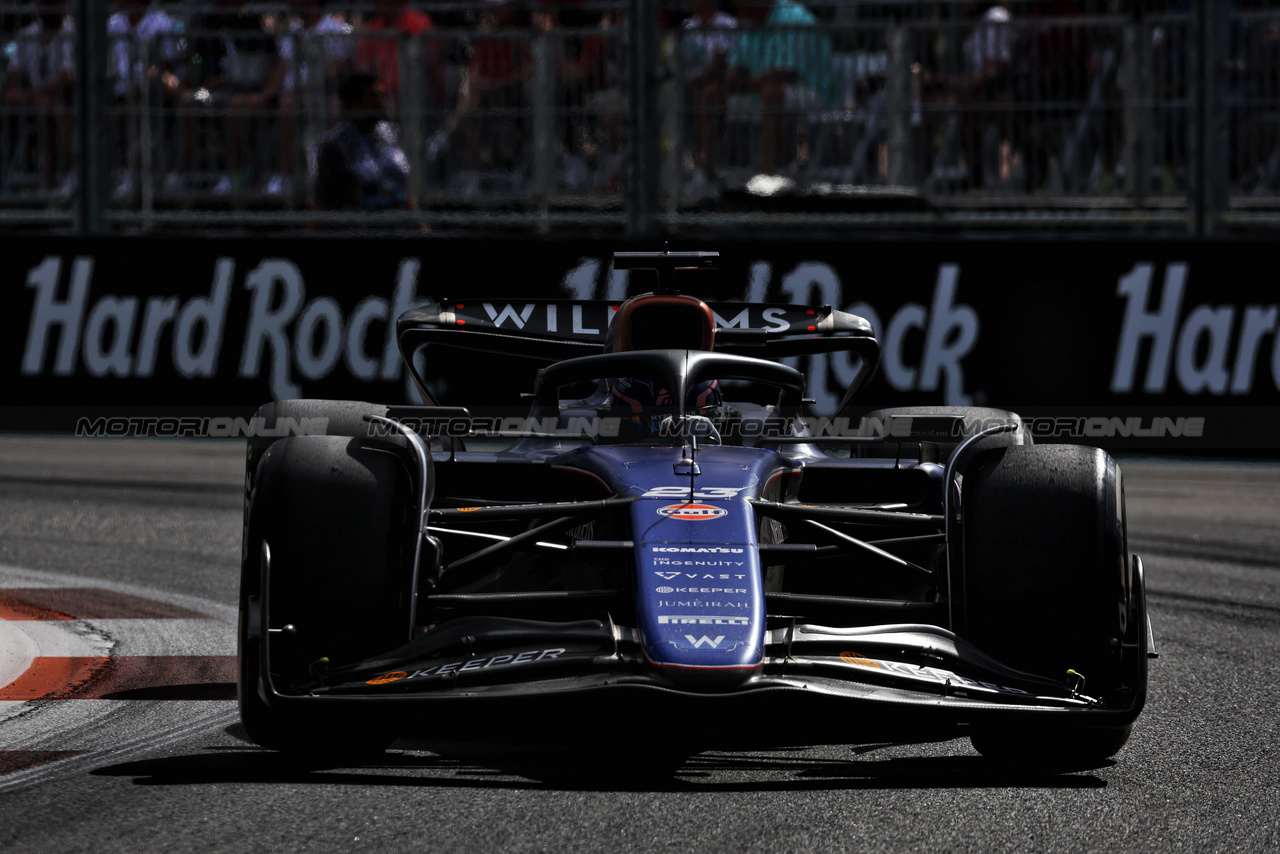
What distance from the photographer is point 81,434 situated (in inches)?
531

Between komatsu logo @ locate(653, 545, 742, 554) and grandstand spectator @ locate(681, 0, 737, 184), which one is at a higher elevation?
grandstand spectator @ locate(681, 0, 737, 184)

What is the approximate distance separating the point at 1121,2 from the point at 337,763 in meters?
9.12

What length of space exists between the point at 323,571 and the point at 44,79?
8.77 metres

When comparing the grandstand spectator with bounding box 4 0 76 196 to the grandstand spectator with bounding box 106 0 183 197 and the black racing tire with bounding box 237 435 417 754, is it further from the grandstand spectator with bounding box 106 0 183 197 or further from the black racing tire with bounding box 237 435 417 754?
the black racing tire with bounding box 237 435 417 754

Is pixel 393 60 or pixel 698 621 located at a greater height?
pixel 393 60

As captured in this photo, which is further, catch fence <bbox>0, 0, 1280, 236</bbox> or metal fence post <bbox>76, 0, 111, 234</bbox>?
metal fence post <bbox>76, 0, 111, 234</bbox>

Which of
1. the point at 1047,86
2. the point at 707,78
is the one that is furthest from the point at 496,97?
the point at 1047,86

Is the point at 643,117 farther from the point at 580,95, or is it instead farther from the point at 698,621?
the point at 698,621

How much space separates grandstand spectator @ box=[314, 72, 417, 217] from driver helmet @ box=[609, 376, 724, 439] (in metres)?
6.32

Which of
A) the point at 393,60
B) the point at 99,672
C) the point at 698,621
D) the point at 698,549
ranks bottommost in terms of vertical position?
the point at 99,672

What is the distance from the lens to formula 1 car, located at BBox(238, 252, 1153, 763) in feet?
15.4

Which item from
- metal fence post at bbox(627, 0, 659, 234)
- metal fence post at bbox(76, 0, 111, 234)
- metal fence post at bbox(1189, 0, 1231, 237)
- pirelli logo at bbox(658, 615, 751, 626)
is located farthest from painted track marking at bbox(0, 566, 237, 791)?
metal fence post at bbox(1189, 0, 1231, 237)

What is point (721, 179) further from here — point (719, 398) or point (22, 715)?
point (22, 715)

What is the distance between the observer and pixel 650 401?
262 inches
